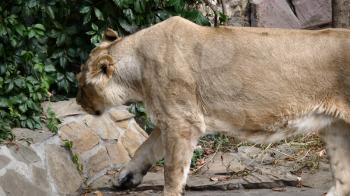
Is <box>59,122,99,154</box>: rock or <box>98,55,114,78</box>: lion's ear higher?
<box>98,55,114,78</box>: lion's ear

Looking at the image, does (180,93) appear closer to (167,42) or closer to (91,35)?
(167,42)

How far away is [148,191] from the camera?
7371 mm

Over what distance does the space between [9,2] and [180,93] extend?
2.90 metres

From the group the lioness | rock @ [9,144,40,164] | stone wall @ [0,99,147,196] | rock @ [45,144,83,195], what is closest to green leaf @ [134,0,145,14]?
stone wall @ [0,99,147,196]

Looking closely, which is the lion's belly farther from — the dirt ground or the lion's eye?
the dirt ground

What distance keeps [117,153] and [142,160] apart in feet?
3.70

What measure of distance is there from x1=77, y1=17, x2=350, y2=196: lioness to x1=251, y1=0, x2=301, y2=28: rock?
4164 mm

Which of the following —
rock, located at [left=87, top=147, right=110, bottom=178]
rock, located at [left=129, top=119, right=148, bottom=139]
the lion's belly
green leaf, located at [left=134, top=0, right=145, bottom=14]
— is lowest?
rock, located at [left=87, top=147, right=110, bottom=178]

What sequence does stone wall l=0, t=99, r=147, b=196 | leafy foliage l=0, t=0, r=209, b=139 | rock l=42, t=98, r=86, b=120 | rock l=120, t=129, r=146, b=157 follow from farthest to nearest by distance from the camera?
rock l=120, t=129, r=146, b=157 < rock l=42, t=98, r=86, b=120 < leafy foliage l=0, t=0, r=209, b=139 < stone wall l=0, t=99, r=147, b=196

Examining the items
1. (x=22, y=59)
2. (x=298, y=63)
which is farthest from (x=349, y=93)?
(x=22, y=59)

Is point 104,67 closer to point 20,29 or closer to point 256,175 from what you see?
point 20,29

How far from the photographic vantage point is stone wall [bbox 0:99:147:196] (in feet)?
22.1

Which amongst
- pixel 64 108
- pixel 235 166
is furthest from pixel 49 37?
pixel 235 166

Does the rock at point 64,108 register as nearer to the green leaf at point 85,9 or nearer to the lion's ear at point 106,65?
the green leaf at point 85,9
